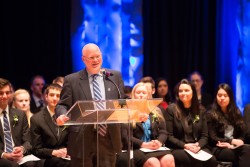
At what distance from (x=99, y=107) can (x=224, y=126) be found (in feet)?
9.59

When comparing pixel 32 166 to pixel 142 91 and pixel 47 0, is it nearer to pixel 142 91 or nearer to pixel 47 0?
pixel 142 91

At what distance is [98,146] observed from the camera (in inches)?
152

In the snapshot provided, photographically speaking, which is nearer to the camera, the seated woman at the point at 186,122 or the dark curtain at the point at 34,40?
the seated woman at the point at 186,122

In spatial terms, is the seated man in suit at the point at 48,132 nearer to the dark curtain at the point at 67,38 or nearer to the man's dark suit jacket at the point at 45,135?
the man's dark suit jacket at the point at 45,135

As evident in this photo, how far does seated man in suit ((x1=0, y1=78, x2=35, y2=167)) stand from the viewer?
5406 millimetres

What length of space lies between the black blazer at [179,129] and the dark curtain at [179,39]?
2009 millimetres

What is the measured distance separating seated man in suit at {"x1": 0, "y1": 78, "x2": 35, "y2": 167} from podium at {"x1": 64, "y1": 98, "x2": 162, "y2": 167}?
165cm

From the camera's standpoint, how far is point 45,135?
5734 mm

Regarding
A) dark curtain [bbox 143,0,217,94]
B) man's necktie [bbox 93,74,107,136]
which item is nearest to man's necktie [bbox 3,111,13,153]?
man's necktie [bbox 93,74,107,136]

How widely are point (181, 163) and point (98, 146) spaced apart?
229 centimetres

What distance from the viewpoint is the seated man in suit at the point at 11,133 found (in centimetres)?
541

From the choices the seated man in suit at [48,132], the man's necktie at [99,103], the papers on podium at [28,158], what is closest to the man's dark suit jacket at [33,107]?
the seated man in suit at [48,132]

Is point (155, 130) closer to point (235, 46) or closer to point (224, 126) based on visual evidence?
point (224, 126)

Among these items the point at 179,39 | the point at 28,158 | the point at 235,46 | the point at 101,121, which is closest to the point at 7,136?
the point at 28,158
